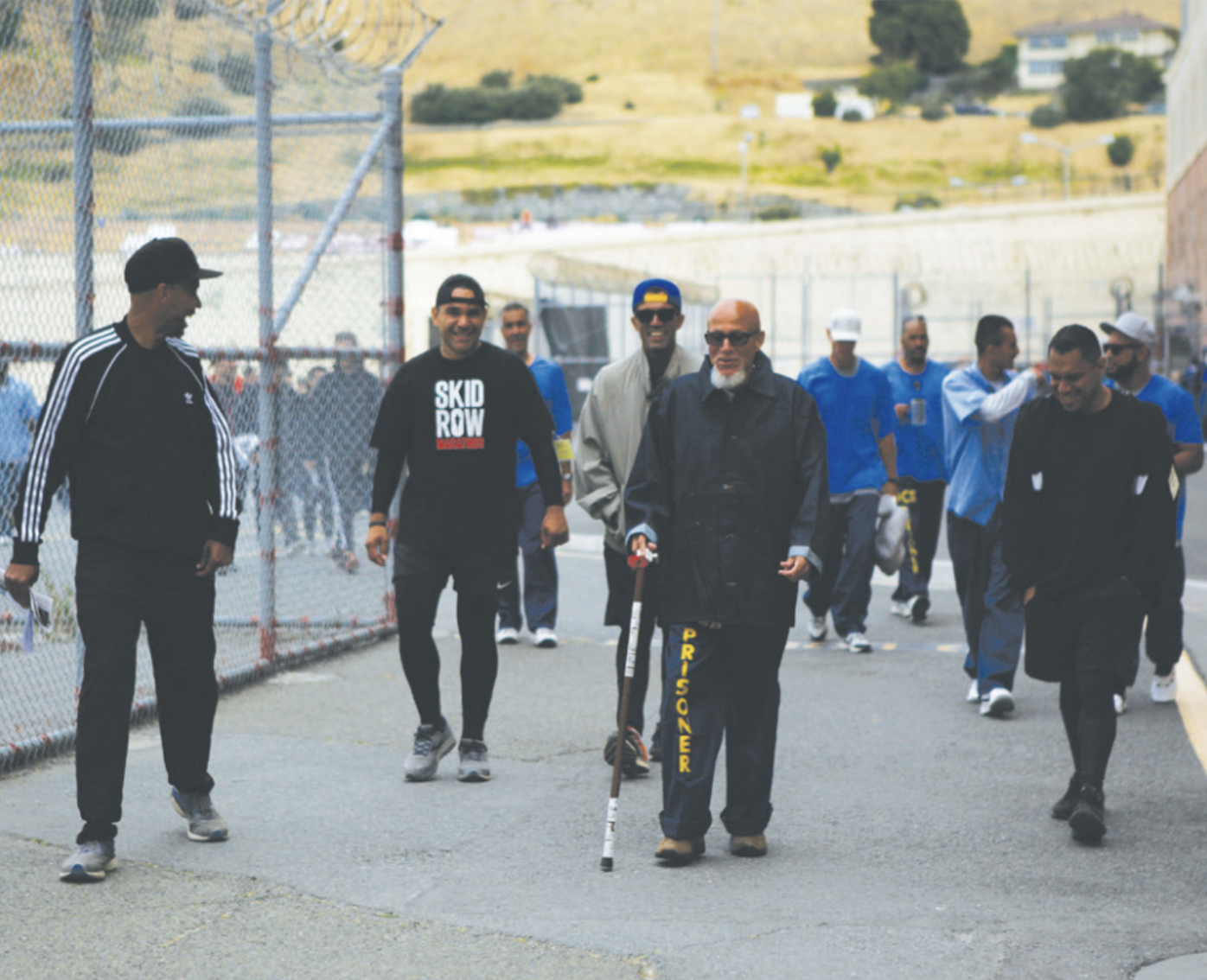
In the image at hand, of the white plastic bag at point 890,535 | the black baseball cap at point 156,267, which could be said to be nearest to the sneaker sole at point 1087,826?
the black baseball cap at point 156,267

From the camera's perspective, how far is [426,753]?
650cm

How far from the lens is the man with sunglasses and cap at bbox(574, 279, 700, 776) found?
6559 millimetres

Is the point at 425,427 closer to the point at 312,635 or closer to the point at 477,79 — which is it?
the point at 312,635

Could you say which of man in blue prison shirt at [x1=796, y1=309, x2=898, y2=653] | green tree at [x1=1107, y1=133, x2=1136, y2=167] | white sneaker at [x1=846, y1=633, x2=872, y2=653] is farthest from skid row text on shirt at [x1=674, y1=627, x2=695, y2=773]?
green tree at [x1=1107, y1=133, x2=1136, y2=167]

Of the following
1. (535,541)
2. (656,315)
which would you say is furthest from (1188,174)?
(656,315)

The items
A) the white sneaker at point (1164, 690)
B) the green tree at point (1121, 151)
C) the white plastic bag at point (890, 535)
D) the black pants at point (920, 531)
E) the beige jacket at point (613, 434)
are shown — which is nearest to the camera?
the beige jacket at point (613, 434)

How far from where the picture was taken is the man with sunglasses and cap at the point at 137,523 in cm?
521

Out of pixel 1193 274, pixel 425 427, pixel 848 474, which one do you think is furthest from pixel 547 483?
pixel 1193 274

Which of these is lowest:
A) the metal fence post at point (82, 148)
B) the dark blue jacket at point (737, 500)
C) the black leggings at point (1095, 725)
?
the black leggings at point (1095, 725)

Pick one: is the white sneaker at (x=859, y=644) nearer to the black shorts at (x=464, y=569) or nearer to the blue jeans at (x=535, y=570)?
the blue jeans at (x=535, y=570)

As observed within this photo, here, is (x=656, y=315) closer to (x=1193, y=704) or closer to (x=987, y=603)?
(x=987, y=603)

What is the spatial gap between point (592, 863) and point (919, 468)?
20.3ft

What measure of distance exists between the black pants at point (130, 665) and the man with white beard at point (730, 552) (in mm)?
1498

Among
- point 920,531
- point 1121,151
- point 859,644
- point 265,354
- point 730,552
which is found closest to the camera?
point 730,552
